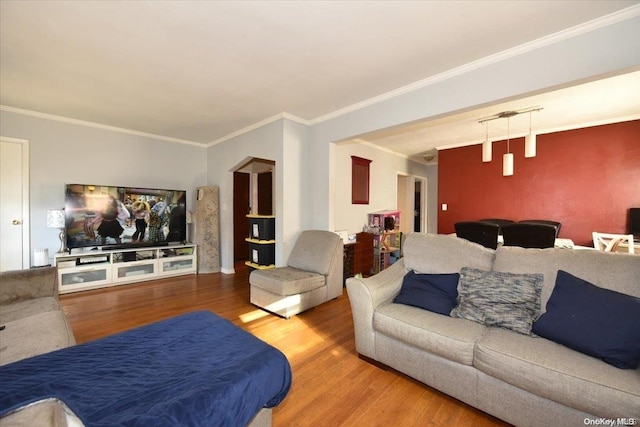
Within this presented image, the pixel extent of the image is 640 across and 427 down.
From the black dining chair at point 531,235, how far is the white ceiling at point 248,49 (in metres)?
1.49

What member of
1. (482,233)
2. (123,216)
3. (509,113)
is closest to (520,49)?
(509,113)

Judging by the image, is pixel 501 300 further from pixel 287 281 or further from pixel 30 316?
pixel 30 316

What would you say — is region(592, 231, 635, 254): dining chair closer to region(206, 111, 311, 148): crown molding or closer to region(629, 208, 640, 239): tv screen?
region(629, 208, 640, 239): tv screen

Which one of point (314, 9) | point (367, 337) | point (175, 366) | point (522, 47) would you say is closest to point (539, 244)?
point (522, 47)

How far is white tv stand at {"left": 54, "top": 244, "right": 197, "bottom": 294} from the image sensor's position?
358 cm

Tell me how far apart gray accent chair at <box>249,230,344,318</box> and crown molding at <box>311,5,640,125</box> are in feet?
5.94

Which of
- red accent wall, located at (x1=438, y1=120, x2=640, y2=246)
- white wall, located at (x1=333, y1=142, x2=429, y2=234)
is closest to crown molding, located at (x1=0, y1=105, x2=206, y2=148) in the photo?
white wall, located at (x1=333, y1=142, x2=429, y2=234)

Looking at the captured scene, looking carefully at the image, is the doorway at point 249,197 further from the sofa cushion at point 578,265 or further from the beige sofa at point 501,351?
the sofa cushion at point 578,265

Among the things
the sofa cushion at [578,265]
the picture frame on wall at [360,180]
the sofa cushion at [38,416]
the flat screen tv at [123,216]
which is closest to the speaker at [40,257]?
the flat screen tv at [123,216]

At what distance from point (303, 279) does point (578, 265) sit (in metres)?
2.27

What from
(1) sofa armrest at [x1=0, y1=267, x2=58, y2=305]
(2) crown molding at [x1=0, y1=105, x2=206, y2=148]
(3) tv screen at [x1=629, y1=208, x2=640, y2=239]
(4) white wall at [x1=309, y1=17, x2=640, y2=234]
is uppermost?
(2) crown molding at [x1=0, y1=105, x2=206, y2=148]

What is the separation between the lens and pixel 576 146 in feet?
13.3

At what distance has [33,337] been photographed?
153 centimetres

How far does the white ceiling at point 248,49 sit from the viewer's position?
1733 mm
